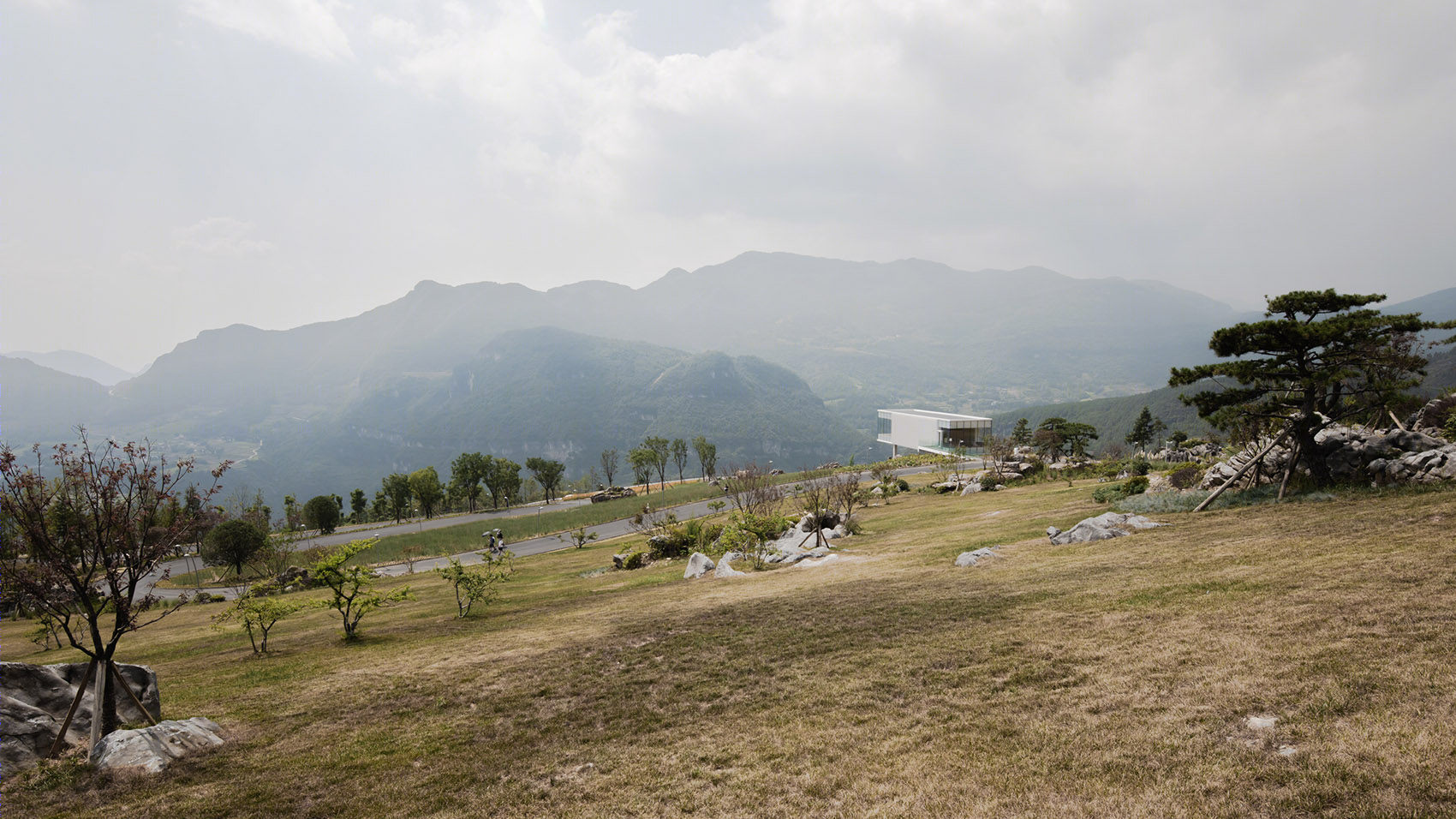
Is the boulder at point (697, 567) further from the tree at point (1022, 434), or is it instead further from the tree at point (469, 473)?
the tree at point (469, 473)

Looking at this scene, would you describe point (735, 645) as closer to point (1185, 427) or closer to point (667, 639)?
point (667, 639)

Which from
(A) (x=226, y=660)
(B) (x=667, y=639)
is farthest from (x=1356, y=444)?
(A) (x=226, y=660)

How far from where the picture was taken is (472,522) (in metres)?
61.7

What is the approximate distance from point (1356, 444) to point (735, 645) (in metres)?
19.1

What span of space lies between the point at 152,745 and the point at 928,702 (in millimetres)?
9855

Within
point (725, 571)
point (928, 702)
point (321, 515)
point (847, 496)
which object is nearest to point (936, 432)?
point (847, 496)

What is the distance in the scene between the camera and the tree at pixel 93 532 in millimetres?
7758

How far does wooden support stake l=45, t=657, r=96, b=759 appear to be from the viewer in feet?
25.1

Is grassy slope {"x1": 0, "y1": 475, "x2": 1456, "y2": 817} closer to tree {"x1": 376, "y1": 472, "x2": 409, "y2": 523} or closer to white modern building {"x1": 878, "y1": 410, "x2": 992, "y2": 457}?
tree {"x1": 376, "y1": 472, "x2": 409, "y2": 523}

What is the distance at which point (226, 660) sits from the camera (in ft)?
47.5

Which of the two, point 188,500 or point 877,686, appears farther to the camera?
point 188,500

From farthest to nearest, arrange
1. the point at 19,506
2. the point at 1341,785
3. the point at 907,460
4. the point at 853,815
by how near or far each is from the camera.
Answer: the point at 907,460 < the point at 19,506 < the point at 853,815 < the point at 1341,785

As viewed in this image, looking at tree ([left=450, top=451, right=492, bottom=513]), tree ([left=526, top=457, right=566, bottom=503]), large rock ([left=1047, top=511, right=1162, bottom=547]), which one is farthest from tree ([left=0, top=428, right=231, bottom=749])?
tree ([left=526, top=457, right=566, bottom=503])

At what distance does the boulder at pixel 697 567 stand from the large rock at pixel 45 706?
14466 mm
